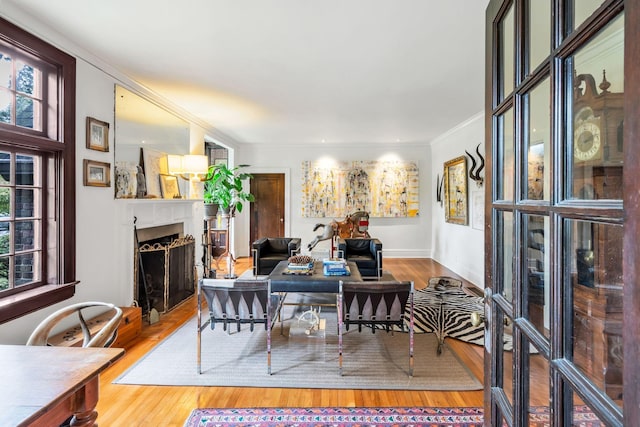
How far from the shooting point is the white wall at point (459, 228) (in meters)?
5.24

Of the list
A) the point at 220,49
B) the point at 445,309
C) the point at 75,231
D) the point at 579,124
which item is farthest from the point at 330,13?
the point at 445,309

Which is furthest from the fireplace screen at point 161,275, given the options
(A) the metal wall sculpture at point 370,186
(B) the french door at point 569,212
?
(A) the metal wall sculpture at point 370,186

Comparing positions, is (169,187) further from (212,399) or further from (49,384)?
(49,384)

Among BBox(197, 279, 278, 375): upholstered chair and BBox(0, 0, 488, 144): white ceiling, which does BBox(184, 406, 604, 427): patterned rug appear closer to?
BBox(197, 279, 278, 375): upholstered chair

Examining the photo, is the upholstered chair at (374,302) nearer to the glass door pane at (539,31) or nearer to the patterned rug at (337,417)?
the patterned rug at (337,417)

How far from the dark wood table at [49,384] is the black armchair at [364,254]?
3.70 meters

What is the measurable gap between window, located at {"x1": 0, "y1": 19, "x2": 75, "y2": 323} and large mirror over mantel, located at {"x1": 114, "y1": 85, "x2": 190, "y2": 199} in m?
0.64

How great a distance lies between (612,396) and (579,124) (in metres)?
0.47

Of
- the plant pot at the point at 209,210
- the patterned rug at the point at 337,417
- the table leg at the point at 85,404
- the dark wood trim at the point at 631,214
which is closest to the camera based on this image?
the dark wood trim at the point at 631,214

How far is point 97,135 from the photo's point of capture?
3115 millimetres

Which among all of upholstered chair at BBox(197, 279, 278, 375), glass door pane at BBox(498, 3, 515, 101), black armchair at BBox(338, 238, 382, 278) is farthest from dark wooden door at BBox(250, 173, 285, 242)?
glass door pane at BBox(498, 3, 515, 101)

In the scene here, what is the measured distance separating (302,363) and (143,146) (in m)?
2.93

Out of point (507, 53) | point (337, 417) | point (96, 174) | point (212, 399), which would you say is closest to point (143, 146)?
point (96, 174)

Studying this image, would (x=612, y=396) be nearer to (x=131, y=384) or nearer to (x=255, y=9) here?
(x=255, y=9)
